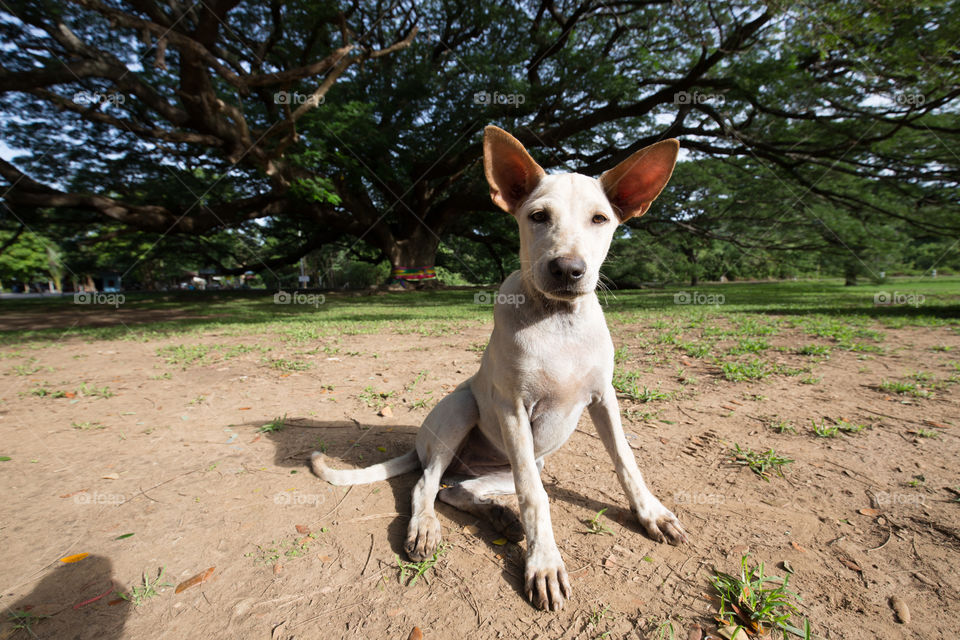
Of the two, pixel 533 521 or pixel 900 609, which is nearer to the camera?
pixel 900 609

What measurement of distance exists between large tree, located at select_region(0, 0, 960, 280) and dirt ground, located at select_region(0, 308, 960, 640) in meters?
7.53

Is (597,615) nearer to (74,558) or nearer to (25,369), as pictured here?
(74,558)

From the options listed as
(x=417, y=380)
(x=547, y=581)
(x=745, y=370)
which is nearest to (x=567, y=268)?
(x=547, y=581)

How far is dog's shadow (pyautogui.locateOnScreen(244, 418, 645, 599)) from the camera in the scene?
197cm

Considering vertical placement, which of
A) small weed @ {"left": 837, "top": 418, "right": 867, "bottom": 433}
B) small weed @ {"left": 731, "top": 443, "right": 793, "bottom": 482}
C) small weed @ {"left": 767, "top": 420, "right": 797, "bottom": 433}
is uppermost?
small weed @ {"left": 837, "top": 418, "right": 867, "bottom": 433}

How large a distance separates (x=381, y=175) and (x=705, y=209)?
617 inches

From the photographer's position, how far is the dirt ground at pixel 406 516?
155 centimetres

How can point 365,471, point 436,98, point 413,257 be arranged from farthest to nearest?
1. point 413,257
2. point 436,98
3. point 365,471

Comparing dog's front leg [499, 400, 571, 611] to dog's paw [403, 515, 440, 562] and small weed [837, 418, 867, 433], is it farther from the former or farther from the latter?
small weed [837, 418, 867, 433]

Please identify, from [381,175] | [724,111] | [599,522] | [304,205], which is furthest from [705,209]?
[599,522]

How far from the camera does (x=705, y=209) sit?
19.3 metres

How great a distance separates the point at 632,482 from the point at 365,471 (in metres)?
1.59

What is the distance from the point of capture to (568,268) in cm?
172

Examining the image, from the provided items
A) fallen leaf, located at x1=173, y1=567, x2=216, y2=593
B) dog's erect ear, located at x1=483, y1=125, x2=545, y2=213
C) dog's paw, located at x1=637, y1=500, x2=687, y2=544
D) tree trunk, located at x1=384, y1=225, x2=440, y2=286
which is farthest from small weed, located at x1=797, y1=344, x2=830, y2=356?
tree trunk, located at x1=384, y1=225, x2=440, y2=286
